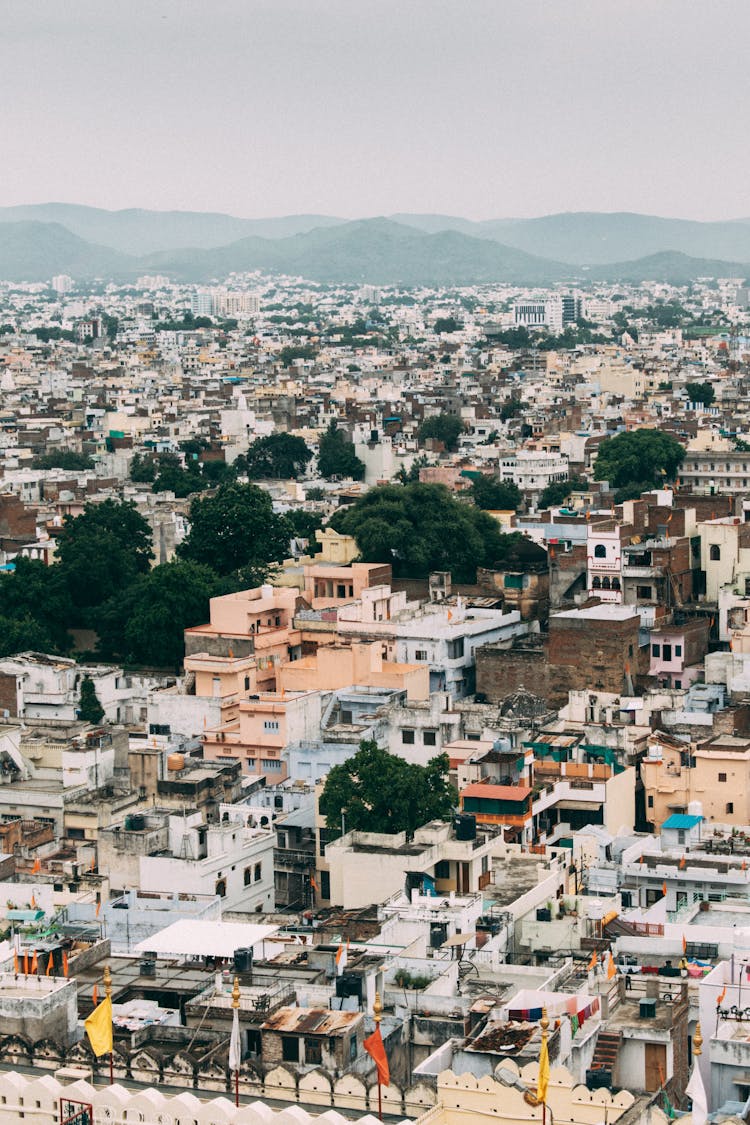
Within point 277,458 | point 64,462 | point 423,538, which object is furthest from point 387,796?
point 64,462

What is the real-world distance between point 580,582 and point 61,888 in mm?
13481

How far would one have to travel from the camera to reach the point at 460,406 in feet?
247

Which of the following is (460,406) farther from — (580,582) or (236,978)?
(236,978)

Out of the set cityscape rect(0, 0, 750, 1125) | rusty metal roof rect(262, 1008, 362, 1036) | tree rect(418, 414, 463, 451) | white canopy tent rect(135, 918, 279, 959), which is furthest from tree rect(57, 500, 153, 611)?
tree rect(418, 414, 463, 451)

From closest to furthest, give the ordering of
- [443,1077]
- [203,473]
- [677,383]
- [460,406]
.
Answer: [443,1077] → [203,473] → [460,406] → [677,383]

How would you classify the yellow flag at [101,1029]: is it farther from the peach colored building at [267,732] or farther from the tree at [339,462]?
the tree at [339,462]

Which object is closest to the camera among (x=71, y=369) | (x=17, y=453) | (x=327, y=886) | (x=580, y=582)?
(x=327, y=886)

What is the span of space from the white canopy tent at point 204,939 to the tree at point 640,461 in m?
30.2

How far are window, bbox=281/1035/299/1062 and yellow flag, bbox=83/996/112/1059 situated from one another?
1.34 m

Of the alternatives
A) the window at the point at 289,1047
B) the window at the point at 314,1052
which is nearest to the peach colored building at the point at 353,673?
the window at the point at 289,1047

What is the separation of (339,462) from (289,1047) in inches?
1695

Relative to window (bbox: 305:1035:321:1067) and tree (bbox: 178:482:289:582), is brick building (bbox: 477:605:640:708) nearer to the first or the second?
tree (bbox: 178:482:289:582)

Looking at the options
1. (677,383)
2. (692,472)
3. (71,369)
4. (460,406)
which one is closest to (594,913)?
(692,472)

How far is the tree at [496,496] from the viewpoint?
48634mm
